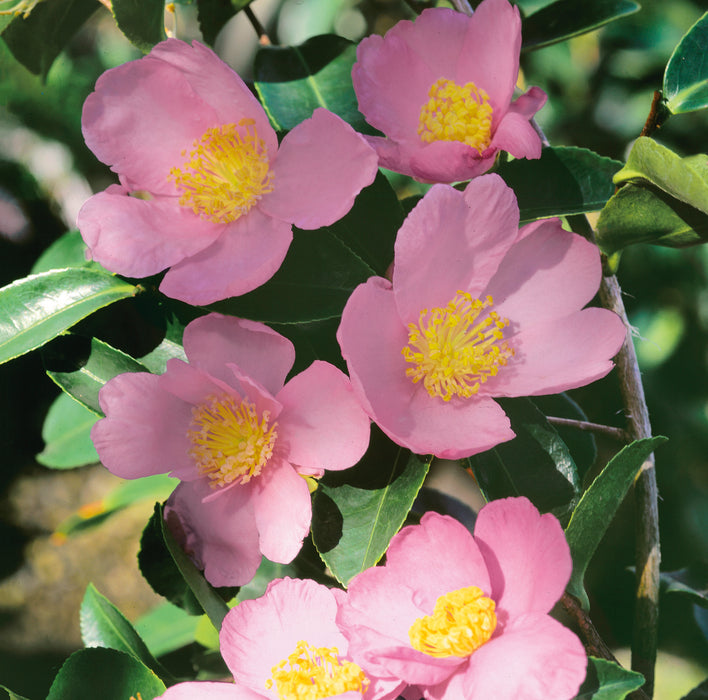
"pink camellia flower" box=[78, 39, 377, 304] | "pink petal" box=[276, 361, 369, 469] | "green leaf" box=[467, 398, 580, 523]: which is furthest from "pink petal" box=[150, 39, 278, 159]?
"green leaf" box=[467, 398, 580, 523]

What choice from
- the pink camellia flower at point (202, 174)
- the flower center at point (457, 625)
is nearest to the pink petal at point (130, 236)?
the pink camellia flower at point (202, 174)

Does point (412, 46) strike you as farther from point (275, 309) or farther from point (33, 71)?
point (33, 71)

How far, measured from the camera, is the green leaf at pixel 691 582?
0.83 meters

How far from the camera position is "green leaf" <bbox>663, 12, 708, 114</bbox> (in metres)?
0.71

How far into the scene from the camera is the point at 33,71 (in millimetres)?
945

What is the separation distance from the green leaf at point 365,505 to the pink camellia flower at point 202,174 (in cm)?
19

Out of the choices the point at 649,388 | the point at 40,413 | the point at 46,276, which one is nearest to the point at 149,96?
the point at 46,276

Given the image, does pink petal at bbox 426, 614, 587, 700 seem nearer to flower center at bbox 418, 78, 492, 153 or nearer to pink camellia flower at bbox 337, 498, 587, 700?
pink camellia flower at bbox 337, 498, 587, 700

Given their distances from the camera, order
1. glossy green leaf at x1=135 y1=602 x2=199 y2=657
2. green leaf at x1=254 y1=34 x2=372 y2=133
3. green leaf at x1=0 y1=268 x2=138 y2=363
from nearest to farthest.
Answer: green leaf at x1=0 y1=268 x2=138 y2=363 → green leaf at x1=254 y1=34 x2=372 y2=133 → glossy green leaf at x1=135 y1=602 x2=199 y2=657

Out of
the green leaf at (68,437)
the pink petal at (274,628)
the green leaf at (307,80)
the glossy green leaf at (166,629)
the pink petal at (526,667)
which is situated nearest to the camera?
the pink petal at (526,667)

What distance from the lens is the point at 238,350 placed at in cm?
63

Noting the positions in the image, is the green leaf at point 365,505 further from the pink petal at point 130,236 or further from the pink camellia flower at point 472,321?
the pink petal at point 130,236

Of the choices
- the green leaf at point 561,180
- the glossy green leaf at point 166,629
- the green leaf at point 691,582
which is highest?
the green leaf at point 561,180

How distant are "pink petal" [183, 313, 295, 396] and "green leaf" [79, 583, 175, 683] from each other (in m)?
0.34
